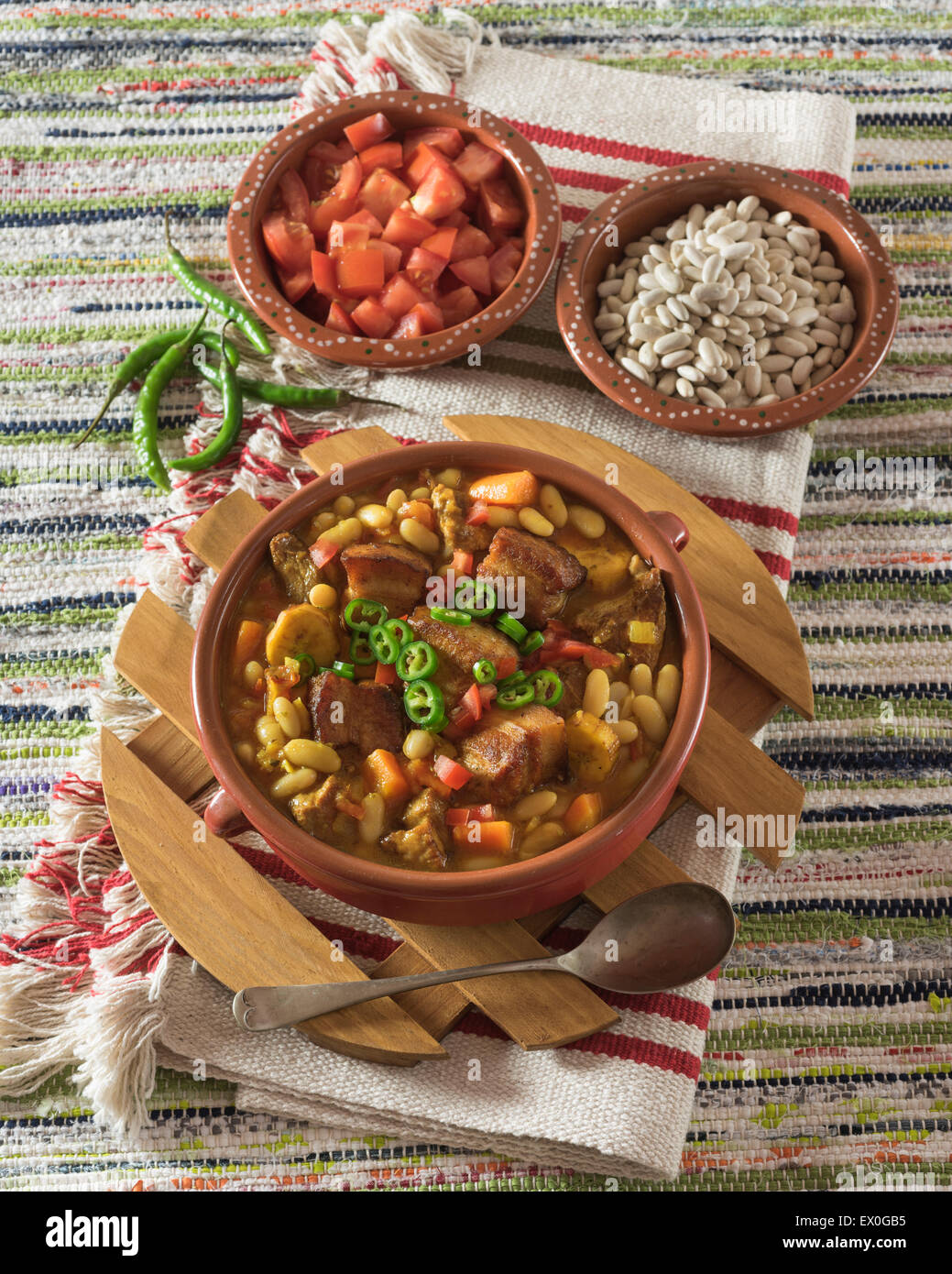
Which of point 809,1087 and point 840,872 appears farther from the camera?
point 840,872

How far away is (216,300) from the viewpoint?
4359mm

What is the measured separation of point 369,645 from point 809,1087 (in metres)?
1.76

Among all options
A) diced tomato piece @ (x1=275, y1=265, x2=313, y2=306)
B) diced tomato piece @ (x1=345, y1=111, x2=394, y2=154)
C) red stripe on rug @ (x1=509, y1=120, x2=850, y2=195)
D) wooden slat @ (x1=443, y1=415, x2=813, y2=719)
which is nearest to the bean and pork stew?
wooden slat @ (x1=443, y1=415, x2=813, y2=719)

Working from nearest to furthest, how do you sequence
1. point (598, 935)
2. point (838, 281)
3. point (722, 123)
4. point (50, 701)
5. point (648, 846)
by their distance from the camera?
point (598, 935), point (648, 846), point (50, 701), point (838, 281), point (722, 123)

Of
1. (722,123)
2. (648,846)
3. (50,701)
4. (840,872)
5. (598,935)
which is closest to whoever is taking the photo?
(598,935)

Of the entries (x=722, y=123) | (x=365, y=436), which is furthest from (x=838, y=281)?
(x=365, y=436)

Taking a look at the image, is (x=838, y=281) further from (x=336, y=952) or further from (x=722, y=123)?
(x=336, y=952)

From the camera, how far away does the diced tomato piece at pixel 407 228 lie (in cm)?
420

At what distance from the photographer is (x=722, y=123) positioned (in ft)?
15.3

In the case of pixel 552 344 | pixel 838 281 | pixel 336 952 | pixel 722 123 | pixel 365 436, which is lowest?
pixel 336 952

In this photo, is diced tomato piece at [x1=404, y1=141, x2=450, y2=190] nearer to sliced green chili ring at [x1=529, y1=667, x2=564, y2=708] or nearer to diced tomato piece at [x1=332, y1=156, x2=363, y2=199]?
diced tomato piece at [x1=332, y1=156, x2=363, y2=199]

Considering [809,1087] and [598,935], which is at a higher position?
[598,935]

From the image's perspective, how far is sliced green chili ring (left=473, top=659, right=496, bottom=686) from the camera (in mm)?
3035

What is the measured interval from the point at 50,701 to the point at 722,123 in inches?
133
